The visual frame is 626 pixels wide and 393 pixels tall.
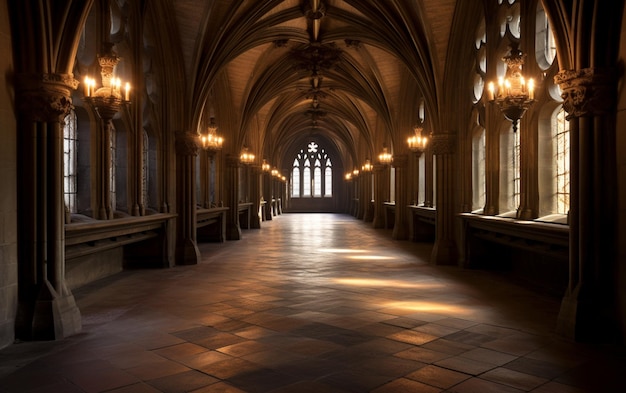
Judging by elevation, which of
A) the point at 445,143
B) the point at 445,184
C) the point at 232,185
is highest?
the point at 445,143

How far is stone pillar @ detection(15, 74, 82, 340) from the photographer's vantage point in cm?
555

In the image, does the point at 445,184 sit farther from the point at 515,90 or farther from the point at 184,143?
the point at 184,143

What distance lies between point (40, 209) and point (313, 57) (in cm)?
1513

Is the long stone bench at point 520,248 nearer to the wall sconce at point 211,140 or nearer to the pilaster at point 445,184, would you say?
the pilaster at point 445,184

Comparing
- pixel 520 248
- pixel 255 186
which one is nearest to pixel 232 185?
pixel 255 186

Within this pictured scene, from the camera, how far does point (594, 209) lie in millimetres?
5574

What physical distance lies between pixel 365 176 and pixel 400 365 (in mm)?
28715

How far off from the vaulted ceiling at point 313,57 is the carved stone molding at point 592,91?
22.1 feet

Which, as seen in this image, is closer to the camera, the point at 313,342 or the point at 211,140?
the point at 313,342

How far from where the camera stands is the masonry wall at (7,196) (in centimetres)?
530

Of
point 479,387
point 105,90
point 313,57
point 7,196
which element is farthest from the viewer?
point 313,57

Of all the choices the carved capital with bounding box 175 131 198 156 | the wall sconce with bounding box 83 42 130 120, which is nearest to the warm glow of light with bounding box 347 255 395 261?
the carved capital with bounding box 175 131 198 156

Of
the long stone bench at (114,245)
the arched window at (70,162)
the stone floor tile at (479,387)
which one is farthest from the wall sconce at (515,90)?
the arched window at (70,162)

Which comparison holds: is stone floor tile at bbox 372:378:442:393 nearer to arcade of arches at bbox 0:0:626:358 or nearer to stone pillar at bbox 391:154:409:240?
arcade of arches at bbox 0:0:626:358
